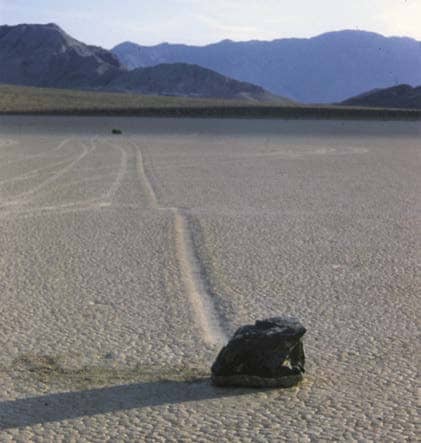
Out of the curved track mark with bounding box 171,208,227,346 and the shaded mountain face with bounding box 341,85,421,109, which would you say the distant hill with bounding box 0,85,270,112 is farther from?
the curved track mark with bounding box 171,208,227,346

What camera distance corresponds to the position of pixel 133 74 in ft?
498

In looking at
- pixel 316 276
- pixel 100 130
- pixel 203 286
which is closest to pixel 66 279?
pixel 203 286

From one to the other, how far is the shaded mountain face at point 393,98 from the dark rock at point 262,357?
350ft

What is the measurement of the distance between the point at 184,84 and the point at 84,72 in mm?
16797

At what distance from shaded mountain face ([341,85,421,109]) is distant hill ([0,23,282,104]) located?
20769 mm

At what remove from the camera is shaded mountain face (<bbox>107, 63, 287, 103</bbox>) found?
144 m

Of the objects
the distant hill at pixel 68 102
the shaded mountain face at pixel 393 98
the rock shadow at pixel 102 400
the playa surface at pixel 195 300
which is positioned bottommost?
the rock shadow at pixel 102 400

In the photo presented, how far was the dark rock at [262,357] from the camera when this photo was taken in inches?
212

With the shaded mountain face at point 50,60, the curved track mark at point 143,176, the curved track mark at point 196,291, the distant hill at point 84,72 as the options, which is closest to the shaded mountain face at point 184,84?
the distant hill at point 84,72

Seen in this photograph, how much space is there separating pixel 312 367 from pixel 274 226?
6479 millimetres

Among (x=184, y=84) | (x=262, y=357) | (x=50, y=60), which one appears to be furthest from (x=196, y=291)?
(x=50, y=60)

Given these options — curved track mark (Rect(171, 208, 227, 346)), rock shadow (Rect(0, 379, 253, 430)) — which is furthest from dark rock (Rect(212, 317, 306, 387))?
curved track mark (Rect(171, 208, 227, 346))

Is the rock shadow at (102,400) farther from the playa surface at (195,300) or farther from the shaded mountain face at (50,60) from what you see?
the shaded mountain face at (50,60)

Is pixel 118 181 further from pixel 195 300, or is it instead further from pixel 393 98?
pixel 393 98
